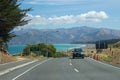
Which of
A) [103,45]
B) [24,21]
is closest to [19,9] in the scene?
[24,21]

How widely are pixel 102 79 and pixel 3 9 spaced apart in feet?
58.4

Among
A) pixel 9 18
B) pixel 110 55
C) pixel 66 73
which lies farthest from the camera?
pixel 110 55

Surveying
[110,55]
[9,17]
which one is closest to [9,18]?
[9,17]

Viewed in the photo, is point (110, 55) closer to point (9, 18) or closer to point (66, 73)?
point (9, 18)

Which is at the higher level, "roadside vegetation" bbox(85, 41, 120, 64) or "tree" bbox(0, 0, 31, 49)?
"tree" bbox(0, 0, 31, 49)

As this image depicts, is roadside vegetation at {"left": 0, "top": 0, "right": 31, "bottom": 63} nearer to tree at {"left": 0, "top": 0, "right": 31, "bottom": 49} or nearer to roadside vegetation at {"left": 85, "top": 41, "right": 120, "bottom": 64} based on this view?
tree at {"left": 0, "top": 0, "right": 31, "bottom": 49}

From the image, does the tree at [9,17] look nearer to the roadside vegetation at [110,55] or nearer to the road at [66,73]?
the road at [66,73]

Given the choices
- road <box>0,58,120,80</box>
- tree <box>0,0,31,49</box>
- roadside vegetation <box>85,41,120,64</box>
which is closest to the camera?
road <box>0,58,120,80</box>

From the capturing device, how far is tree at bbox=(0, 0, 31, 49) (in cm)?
3694

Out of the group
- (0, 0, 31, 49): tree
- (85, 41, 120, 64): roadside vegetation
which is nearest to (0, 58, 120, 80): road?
(0, 0, 31, 49): tree

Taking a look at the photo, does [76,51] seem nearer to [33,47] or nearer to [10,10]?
[10,10]

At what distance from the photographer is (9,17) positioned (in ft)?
128

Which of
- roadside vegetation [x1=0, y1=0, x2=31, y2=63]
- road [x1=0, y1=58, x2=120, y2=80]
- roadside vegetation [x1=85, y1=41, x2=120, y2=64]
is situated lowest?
road [x1=0, y1=58, x2=120, y2=80]

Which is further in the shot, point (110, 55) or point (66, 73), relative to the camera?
point (110, 55)
